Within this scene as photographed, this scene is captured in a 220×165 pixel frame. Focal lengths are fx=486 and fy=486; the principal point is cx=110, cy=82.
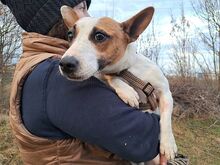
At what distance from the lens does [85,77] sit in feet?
6.51

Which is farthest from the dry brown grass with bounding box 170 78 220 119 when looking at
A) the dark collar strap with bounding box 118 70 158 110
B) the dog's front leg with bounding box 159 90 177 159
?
the dark collar strap with bounding box 118 70 158 110

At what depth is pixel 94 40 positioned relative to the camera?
2.15m

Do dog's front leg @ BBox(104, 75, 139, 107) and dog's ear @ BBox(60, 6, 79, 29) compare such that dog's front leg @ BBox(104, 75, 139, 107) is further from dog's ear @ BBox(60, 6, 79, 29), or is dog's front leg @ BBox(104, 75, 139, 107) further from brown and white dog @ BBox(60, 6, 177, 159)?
dog's ear @ BBox(60, 6, 79, 29)

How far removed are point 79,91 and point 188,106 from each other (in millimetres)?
10325

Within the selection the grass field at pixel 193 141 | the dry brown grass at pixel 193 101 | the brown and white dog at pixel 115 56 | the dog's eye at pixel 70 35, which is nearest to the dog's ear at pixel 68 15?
the brown and white dog at pixel 115 56

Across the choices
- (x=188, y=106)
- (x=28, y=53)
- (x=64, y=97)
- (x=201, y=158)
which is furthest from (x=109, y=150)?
(x=188, y=106)

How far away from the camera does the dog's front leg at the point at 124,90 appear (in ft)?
7.14

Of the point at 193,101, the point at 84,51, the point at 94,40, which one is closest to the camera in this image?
the point at 84,51

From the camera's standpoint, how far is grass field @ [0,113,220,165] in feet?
22.7

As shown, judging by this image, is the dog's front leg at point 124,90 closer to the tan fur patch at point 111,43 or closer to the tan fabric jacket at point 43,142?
the tan fur patch at point 111,43

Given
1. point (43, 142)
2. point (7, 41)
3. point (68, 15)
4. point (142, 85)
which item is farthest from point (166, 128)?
point (7, 41)

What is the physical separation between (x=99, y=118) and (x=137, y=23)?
0.61 metres

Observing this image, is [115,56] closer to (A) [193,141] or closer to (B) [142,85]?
(B) [142,85]

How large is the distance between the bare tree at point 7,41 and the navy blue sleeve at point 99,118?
827 centimetres
